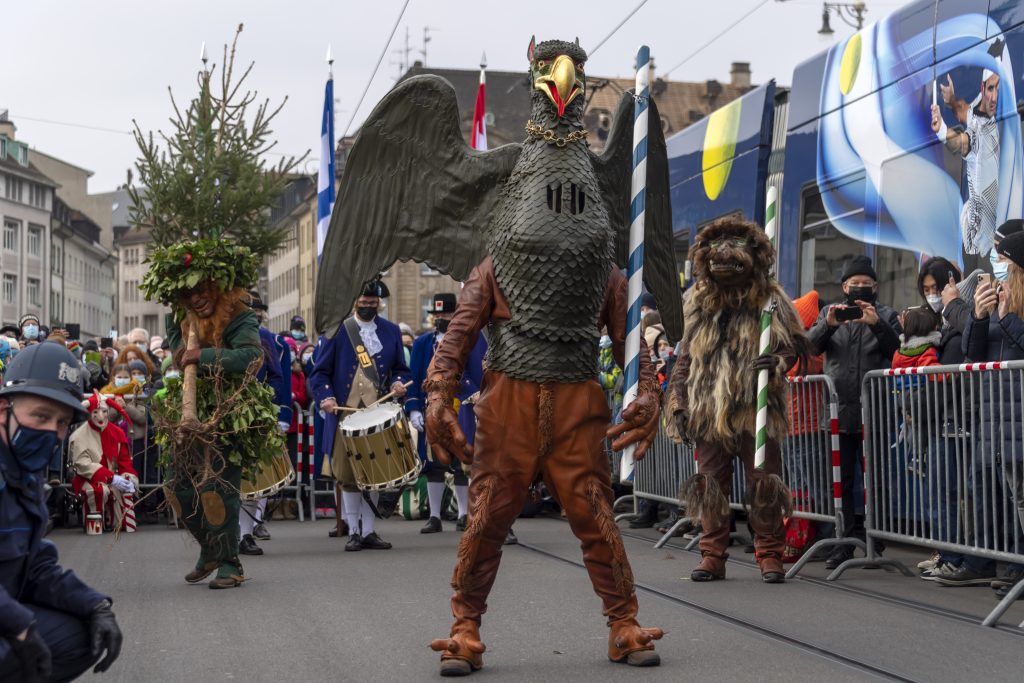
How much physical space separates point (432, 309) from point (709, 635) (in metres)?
6.34

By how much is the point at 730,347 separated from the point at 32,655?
5.81 metres

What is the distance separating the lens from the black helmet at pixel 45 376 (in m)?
4.58

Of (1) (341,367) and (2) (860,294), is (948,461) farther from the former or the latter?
(1) (341,367)

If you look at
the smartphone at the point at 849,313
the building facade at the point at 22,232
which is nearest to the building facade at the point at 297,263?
the building facade at the point at 22,232

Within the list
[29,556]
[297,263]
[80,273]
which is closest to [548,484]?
[29,556]

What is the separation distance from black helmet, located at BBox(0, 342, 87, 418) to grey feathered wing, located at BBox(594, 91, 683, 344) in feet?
10.1

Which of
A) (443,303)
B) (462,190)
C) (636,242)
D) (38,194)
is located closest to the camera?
(636,242)

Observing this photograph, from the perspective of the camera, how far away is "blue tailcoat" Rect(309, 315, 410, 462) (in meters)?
11.9

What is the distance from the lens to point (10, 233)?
85500 mm

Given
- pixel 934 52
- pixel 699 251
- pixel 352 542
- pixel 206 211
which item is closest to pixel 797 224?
pixel 934 52

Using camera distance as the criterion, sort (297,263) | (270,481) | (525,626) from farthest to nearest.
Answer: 1. (297,263)
2. (270,481)
3. (525,626)

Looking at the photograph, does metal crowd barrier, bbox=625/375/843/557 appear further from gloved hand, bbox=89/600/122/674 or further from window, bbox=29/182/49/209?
window, bbox=29/182/49/209

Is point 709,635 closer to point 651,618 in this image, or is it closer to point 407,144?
point 651,618

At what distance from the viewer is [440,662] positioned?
21.3 ft
